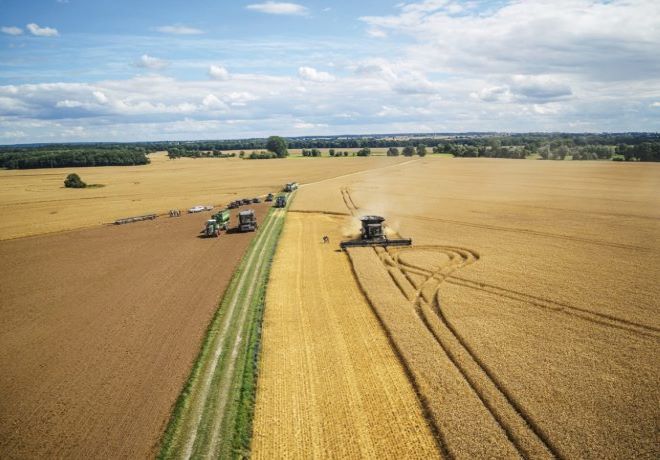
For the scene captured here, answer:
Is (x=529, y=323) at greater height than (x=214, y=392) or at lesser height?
greater

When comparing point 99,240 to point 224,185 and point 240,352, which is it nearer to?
point 240,352

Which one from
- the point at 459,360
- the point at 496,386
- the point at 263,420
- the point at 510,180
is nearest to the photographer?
the point at 263,420

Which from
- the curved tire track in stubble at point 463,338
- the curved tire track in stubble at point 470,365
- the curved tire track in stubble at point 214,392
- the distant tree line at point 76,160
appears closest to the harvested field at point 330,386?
the curved tire track in stubble at point 214,392

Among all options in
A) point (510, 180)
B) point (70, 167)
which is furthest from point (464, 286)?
point (70, 167)

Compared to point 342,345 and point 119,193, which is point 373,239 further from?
point 119,193

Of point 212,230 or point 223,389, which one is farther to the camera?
point 212,230

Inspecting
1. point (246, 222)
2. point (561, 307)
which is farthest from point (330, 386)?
point (246, 222)

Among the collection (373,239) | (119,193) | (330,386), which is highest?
(119,193)
